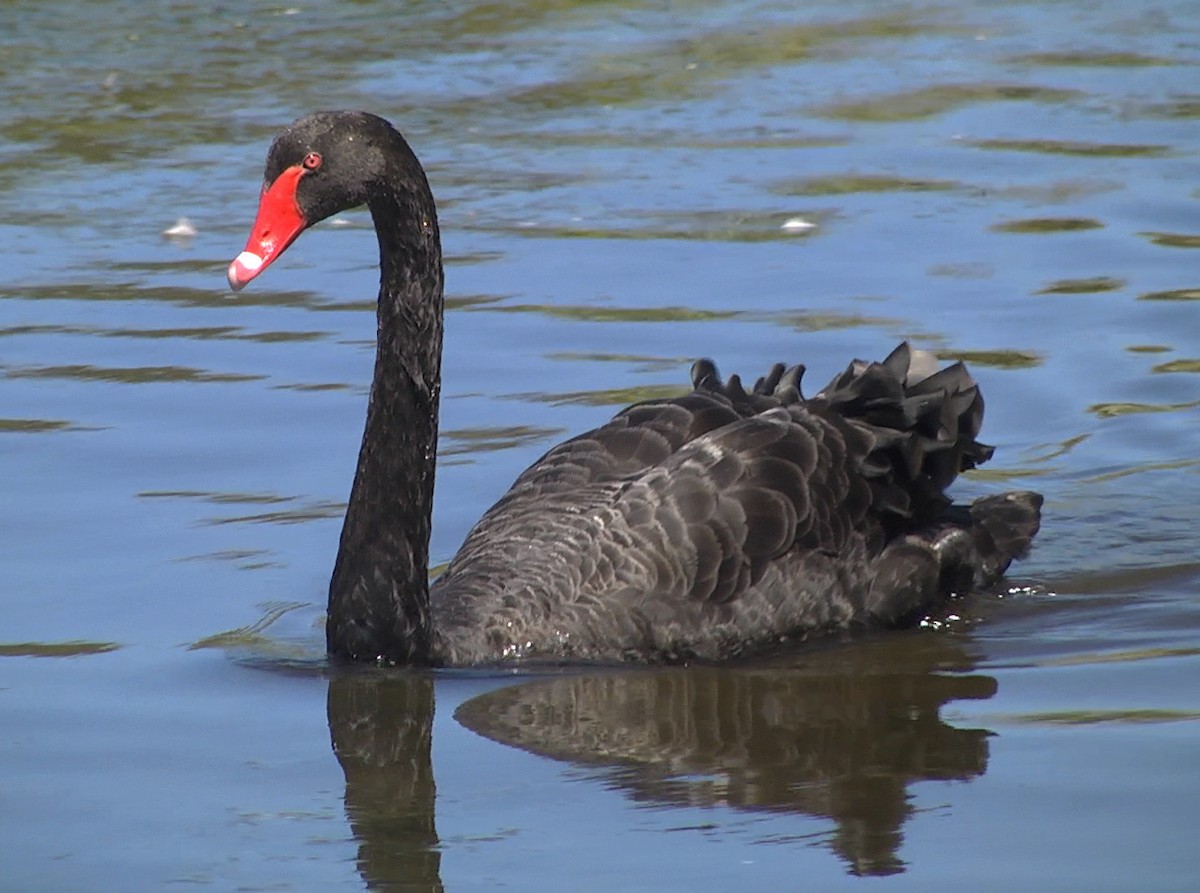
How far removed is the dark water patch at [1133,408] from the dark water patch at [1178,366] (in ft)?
0.96

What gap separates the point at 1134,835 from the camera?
4.65 meters

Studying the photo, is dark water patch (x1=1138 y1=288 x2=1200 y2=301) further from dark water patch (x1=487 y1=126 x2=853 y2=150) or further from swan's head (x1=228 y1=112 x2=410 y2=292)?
swan's head (x1=228 y1=112 x2=410 y2=292)

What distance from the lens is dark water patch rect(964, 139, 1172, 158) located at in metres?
11.3

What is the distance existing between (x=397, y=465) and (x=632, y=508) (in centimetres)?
64

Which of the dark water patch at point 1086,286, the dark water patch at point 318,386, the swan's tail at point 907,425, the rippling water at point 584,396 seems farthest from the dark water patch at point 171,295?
the swan's tail at point 907,425

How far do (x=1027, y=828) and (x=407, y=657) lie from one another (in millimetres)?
1837

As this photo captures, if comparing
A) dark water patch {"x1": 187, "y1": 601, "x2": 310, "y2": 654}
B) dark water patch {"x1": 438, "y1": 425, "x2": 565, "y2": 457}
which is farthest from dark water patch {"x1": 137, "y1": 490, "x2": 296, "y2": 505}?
dark water patch {"x1": 187, "y1": 601, "x2": 310, "y2": 654}

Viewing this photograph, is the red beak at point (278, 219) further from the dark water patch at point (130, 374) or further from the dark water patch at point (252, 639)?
the dark water patch at point (130, 374)

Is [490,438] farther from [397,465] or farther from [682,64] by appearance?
[682,64]

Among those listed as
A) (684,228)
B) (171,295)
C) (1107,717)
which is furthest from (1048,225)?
(1107,717)

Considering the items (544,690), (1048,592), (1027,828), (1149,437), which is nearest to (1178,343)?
(1149,437)

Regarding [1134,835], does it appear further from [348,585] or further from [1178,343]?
[1178,343]

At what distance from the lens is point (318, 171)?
570 cm

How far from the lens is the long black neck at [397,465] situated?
593 cm
